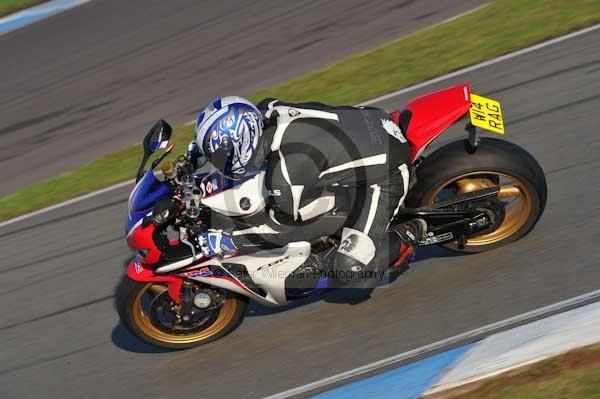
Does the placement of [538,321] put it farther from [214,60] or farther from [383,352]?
[214,60]

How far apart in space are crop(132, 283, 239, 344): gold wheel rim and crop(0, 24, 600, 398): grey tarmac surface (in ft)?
0.41

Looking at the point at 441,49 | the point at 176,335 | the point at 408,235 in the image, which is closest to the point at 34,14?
the point at 441,49

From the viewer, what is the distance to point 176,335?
605 centimetres

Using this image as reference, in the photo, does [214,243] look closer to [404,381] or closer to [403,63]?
[404,381]

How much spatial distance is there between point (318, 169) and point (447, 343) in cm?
153

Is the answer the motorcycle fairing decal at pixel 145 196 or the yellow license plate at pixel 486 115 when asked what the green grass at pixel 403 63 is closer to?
the motorcycle fairing decal at pixel 145 196

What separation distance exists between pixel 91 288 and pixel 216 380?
1.96 meters

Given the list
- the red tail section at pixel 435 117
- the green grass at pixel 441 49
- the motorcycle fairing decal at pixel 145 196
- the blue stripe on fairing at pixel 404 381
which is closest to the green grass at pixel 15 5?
the green grass at pixel 441 49

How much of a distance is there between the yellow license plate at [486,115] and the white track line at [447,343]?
1329 mm

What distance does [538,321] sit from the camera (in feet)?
17.4

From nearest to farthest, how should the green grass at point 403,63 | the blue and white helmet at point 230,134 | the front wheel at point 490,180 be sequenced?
1. the blue and white helmet at point 230,134
2. the front wheel at point 490,180
3. the green grass at point 403,63

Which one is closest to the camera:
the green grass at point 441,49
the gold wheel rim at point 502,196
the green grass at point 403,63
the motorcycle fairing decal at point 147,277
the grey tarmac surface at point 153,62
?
the motorcycle fairing decal at point 147,277

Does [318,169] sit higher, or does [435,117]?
[435,117]

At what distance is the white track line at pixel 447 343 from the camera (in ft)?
17.6
